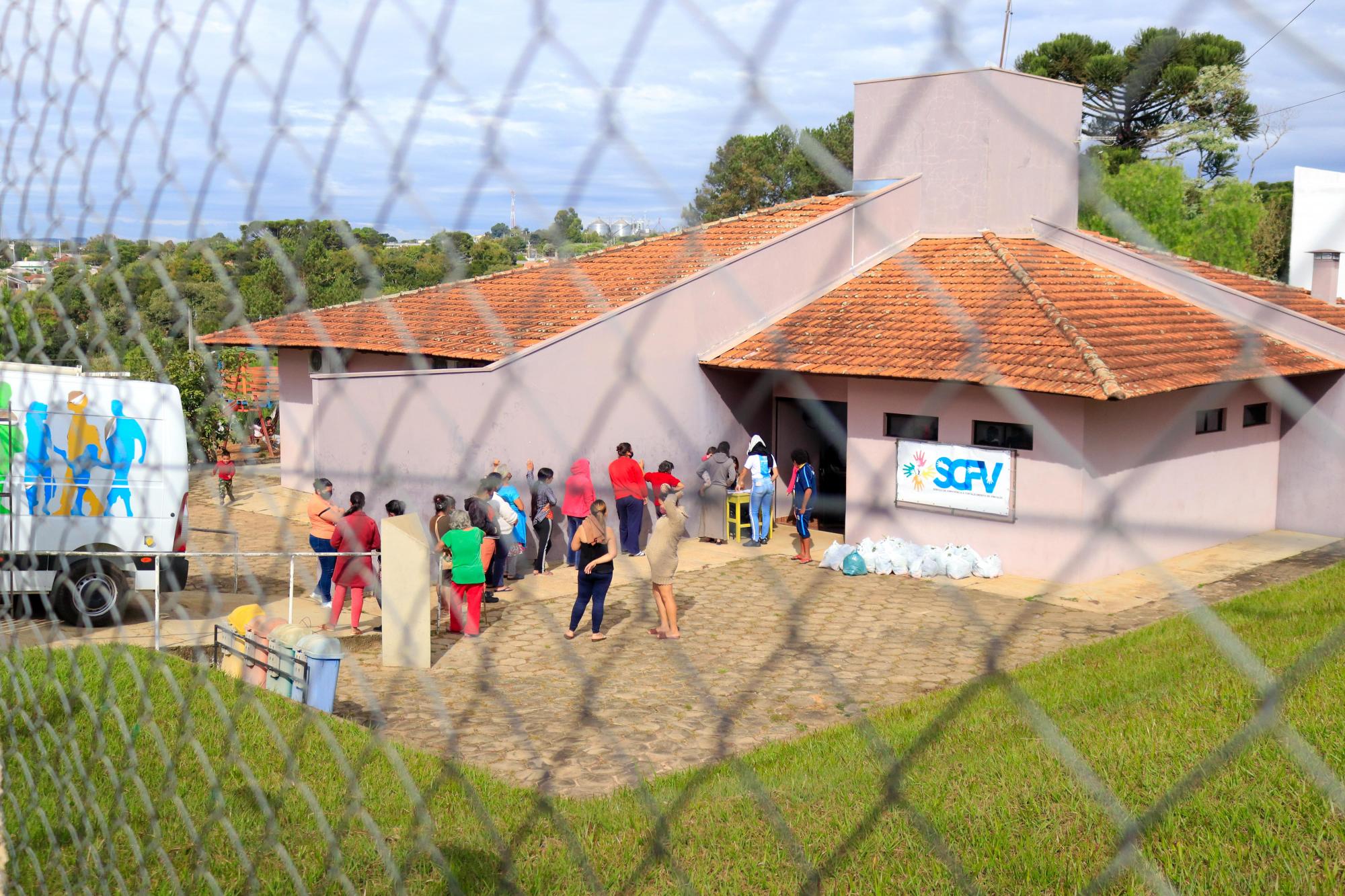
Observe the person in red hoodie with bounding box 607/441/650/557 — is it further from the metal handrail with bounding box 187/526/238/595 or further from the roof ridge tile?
the metal handrail with bounding box 187/526/238/595

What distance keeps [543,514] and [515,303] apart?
8.49 m

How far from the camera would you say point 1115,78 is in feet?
2.75

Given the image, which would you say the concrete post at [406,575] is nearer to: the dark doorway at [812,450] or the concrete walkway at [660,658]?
the concrete walkway at [660,658]

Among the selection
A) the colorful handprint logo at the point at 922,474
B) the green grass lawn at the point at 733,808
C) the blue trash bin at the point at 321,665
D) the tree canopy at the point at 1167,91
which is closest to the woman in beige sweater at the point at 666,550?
the green grass lawn at the point at 733,808

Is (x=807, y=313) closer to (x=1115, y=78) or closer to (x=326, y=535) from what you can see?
(x=1115, y=78)

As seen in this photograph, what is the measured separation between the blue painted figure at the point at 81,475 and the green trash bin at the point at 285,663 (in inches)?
112

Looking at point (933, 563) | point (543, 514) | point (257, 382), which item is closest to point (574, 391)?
point (257, 382)

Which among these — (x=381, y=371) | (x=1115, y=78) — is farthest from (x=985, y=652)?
(x=381, y=371)

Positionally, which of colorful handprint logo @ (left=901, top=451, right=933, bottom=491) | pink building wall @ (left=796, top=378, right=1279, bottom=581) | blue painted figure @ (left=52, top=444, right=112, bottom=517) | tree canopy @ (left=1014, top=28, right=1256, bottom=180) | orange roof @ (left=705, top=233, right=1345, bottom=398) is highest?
tree canopy @ (left=1014, top=28, right=1256, bottom=180)

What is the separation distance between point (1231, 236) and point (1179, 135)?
79cm

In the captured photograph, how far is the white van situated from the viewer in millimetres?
2865

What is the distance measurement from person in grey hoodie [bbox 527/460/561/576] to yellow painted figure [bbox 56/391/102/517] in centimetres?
433

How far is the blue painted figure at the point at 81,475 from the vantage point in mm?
3416

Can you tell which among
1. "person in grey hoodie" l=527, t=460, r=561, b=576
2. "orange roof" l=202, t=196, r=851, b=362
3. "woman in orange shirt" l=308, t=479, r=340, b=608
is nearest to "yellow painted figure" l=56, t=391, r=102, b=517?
"woman in orange shirt" l=308, t=479, r=340, b=608
